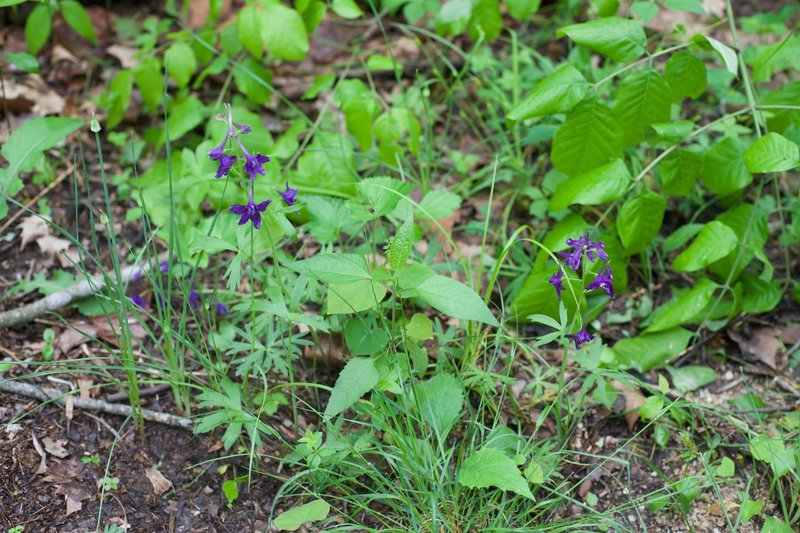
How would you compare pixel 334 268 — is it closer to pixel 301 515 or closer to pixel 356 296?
pixel 356 296

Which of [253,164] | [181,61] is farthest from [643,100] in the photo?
[181,61]

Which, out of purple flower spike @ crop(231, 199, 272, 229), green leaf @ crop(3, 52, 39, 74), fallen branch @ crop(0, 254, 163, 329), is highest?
green leaf @ crop(3, 52, 39, 74)

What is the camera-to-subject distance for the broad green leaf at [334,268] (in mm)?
1907

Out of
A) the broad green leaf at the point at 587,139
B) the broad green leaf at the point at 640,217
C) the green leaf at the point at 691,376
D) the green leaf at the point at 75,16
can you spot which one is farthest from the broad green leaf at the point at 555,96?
the green leaf at the point at 75,16

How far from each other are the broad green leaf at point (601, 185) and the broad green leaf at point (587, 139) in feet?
0.16

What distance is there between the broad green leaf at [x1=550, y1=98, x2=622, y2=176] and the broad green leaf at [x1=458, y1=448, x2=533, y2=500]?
43.8 inches

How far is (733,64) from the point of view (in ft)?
6.98

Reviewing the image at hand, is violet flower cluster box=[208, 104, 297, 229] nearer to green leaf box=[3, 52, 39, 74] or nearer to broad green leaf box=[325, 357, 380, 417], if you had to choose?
broad green leaf box=[325, 357, 380, 417]

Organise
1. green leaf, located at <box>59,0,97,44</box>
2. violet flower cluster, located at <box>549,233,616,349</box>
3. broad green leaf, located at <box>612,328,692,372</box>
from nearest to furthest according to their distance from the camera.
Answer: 1. violet flower cluster, located at <box>549,233,616,349</box>
2. broad green leaf, located at <box>612,328,692,372</box>
3. green leaf, located at <box>59,0,97,44</box>

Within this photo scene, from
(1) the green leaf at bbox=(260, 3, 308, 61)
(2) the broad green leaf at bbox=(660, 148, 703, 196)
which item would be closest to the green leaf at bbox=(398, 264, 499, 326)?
(2) the broad green leaf at bbox=(660, 148, 703, 196)

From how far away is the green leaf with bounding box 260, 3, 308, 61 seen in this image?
2992mm

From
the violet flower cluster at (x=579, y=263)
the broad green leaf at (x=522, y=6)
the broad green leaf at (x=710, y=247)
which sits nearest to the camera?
the violet flower cluster at (x=579, y=263)

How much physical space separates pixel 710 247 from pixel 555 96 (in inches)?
28.8

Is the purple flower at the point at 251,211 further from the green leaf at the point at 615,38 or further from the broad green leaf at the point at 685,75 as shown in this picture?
the broad green leaf at the point at 685,75
